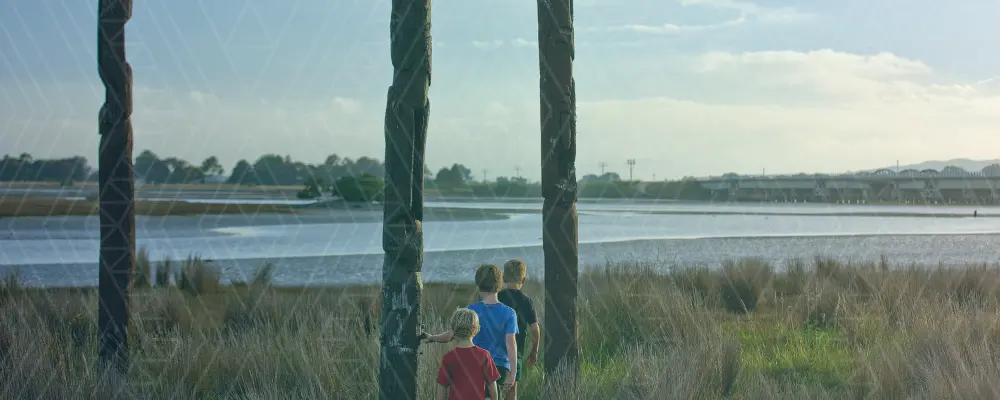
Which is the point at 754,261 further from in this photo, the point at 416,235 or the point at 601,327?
the point at 416,235

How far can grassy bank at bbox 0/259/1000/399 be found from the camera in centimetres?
645

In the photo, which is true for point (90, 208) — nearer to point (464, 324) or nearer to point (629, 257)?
point (629, 257)

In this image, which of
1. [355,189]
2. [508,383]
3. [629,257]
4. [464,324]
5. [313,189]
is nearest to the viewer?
[464,324]

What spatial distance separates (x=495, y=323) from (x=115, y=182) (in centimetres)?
435

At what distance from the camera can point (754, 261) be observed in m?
16.0

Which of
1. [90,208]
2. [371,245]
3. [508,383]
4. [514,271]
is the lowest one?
[371,245]

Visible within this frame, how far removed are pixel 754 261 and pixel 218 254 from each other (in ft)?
49.5

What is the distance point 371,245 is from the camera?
1115 inches

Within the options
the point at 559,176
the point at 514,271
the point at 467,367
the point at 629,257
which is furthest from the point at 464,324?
the point at 629,257

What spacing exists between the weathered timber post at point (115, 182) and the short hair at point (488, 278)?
13.4 ft

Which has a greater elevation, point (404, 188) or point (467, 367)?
point (404, 188)

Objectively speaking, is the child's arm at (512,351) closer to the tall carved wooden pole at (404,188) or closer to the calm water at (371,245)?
the tall carved wooden pole at (404,188)

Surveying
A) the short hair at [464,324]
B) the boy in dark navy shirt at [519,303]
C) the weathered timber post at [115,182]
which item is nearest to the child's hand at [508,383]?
the boy in dark navy shirt at [519,303]

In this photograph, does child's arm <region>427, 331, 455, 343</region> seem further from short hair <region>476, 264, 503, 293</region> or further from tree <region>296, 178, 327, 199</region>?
tree <region>296, 178, 327, 199</region>
